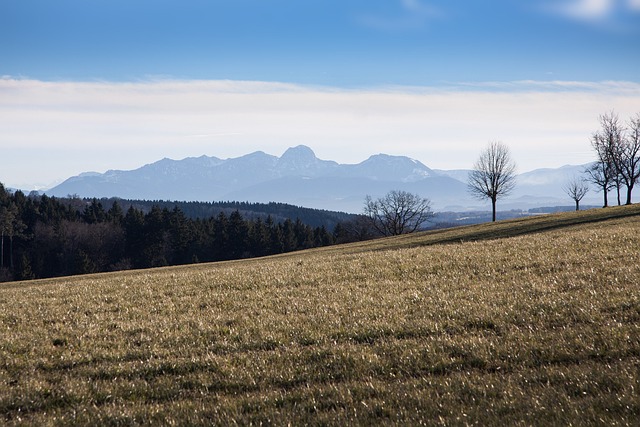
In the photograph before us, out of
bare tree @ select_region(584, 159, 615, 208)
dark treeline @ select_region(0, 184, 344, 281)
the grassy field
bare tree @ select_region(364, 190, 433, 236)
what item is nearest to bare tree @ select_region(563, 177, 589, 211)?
bare tree @ select_region(584, 159, 615, 208)

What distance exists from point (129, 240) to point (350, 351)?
126 meters

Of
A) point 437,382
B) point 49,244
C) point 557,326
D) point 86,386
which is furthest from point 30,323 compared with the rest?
point 49,244

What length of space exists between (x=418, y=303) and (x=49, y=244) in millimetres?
128031

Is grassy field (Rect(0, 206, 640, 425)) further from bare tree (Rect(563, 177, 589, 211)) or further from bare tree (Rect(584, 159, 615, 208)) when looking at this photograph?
bare tree (Rect(563, 177, 589, 211))

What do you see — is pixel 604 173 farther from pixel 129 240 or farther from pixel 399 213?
pixel 129 240

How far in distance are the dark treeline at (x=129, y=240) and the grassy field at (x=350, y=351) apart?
10856 centimetres

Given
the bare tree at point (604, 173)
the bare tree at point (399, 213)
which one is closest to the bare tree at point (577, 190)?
the bare tree at point (604, 173)

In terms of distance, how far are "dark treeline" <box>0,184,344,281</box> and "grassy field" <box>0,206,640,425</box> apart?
109 m

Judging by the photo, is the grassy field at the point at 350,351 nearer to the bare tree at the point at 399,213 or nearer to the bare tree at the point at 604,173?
the bare tree at the point at 604,173

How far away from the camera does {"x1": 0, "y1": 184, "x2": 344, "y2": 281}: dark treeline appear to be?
123m

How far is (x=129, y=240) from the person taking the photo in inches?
5030

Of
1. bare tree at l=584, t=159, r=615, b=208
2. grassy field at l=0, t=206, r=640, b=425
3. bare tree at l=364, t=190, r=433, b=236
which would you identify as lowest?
grassy field at l=0, t=206, r=640, b=425

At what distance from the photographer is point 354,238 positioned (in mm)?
143875

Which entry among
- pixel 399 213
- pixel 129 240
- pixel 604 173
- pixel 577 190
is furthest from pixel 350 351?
pixel 129 240
